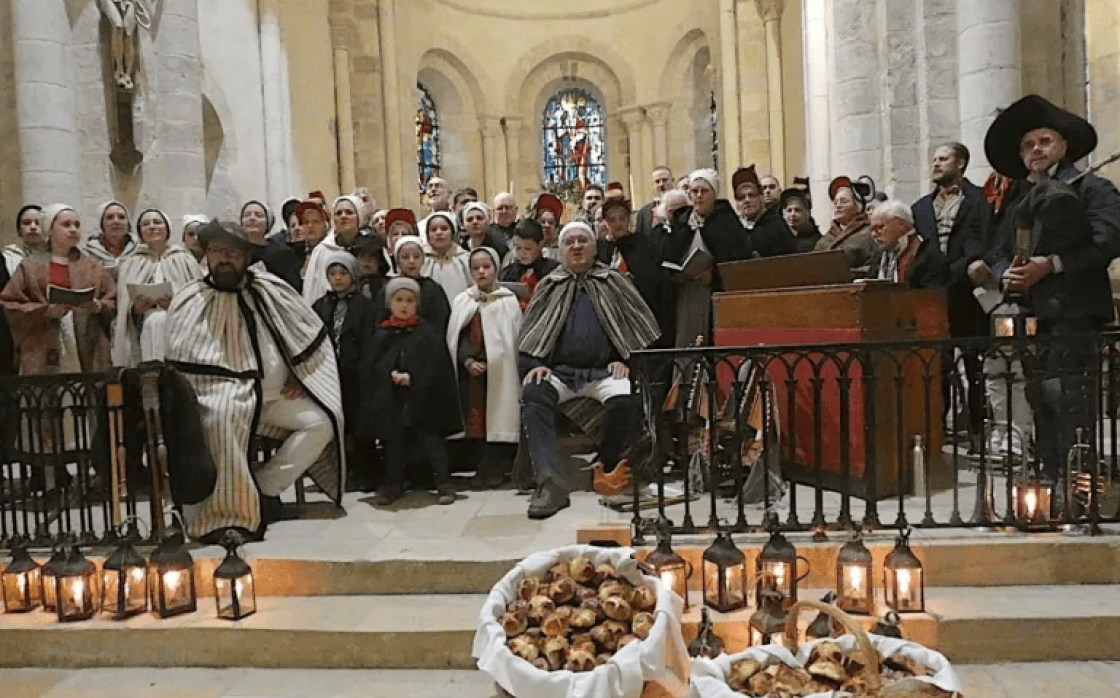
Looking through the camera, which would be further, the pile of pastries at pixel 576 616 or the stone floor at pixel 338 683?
the stone floor at pixel 338 683

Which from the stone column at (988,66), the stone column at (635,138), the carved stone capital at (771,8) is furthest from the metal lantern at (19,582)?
the stone column at (635,138)

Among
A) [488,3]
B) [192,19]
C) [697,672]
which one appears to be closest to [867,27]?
[192,19]

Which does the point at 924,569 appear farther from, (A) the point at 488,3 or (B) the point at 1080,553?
(A) the point at 488,3

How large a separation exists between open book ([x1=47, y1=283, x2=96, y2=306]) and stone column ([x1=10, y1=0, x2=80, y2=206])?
2805 mm

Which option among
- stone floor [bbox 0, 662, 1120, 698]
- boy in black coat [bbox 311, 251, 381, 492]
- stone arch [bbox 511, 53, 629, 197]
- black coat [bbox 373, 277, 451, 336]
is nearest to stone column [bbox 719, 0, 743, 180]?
stone arch [bbox 511, 53, 629, 197]

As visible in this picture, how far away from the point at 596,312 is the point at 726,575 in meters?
2.14

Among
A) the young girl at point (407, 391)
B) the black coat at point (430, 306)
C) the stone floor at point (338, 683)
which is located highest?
the black coat at point (430, 306)

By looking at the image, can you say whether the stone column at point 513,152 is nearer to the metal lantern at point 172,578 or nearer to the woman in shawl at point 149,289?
the woman in shawl at point 149,289

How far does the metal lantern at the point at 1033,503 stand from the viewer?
167 inches

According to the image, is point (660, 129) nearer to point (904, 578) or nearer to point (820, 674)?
point (904, 578)

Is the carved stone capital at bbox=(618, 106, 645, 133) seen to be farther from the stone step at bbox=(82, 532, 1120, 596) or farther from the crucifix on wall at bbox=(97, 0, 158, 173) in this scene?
the stone step at bbox=(82, 532, 1120, 596)

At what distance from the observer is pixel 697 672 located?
9.70ft

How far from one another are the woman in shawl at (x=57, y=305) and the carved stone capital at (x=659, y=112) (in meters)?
13.1

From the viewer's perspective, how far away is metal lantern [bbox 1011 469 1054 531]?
13.9 ft
